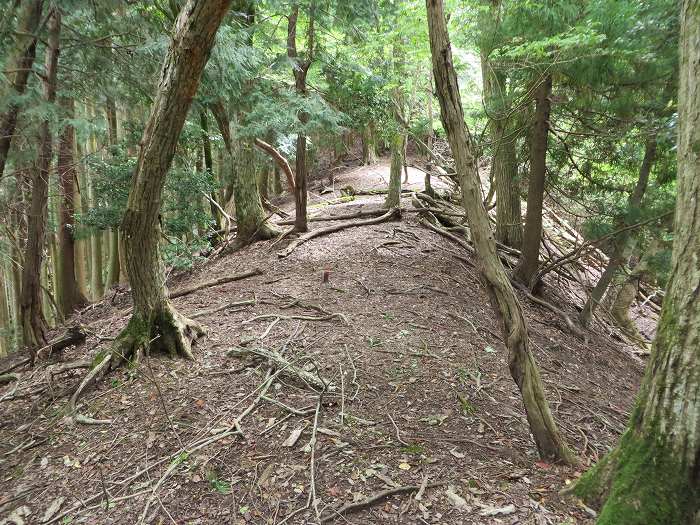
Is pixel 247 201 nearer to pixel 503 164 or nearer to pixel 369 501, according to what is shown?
pixel 503 164

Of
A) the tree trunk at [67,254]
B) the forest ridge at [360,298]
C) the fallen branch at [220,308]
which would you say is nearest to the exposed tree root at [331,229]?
the forest ridge at [360,298]

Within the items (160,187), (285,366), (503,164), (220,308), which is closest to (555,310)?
(503,164)

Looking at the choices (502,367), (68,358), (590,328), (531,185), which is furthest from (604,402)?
(68,358)

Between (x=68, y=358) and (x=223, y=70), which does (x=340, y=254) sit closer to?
(x=223, y=70)

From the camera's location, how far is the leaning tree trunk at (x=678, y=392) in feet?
6.65

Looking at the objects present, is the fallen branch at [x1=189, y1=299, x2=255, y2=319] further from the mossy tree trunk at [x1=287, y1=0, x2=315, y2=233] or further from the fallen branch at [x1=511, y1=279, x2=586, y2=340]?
the fallen branch at [x1=511, y1=279, x2=586, y2=340]

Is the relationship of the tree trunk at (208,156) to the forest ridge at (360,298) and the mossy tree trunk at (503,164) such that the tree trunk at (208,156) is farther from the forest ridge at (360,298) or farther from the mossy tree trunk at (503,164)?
the mossy tree trunk at (503,164)

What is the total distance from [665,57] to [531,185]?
2672 millimetres

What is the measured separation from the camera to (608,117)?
20.2 ft

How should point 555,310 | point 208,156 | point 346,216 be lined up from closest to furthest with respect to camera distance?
1. point 555,310
2. point 346,216
3. point 208,156

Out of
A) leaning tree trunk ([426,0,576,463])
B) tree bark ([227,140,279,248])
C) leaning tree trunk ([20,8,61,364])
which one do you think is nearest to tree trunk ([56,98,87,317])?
tree bark ([227,140,279,248])

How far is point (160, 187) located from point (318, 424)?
2780 millimetres

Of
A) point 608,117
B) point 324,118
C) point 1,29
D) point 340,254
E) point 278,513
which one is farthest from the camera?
point 340,254

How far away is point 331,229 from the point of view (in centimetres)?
920
